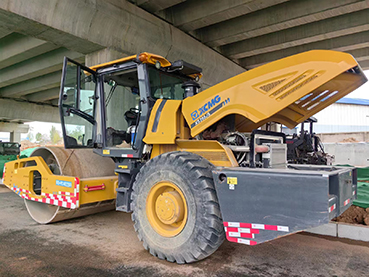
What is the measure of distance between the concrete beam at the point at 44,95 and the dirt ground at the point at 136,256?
61.7 ft

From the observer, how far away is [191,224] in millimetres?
3355

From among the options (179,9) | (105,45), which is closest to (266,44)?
(179,9)

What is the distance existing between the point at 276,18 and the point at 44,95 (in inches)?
749

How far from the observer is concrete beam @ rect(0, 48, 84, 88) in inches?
502

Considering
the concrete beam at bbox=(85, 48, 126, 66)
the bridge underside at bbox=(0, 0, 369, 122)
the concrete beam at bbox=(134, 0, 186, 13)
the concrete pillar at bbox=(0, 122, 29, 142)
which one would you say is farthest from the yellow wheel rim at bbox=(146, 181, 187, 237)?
the concrete pillar at bbox=(0, 122, 29, 142)

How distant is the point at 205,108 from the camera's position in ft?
12.7

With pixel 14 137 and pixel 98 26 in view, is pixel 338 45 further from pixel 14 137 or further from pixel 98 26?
pixel 14 137

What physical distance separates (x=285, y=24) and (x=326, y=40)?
3037mm

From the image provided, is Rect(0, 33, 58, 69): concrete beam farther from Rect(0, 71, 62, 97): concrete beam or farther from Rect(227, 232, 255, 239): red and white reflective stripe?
Rect(227, 232, 255, 239): red and white reflective stripe

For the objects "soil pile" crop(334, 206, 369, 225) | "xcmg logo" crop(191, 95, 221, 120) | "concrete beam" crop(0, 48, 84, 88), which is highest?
"concrete beam" crop(0, 48, 84, 88)

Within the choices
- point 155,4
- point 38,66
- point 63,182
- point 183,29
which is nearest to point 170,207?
point 63,182

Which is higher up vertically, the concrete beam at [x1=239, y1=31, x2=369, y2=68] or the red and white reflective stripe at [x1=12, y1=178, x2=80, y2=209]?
the concrete beam at [x1=239, y1=31, x2=369, y2=68]

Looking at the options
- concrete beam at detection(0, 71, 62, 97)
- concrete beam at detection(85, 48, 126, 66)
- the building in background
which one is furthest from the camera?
the building in background

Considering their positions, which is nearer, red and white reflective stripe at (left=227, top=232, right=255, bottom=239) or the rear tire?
red and white reflective stripe at (left=227, top=232, right=255, bottom=239)
